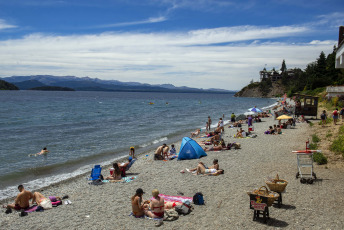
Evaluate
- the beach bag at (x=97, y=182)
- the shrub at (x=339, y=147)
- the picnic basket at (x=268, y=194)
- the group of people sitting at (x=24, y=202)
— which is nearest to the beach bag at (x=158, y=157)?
the beach bag at (x=97, y=182)

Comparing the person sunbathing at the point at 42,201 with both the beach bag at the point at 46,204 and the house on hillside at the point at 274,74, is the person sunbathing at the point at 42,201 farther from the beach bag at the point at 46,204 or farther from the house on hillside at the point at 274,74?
the house on hillside at the point at 274,74

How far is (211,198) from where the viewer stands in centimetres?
932

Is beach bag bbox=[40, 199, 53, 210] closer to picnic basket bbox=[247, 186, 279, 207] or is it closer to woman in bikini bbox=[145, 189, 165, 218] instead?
woman in bikini bbox=[145, 189, 165, 218]

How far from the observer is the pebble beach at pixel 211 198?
24.4ft

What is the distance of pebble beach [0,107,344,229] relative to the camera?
7434mm

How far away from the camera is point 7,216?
9.30 metres

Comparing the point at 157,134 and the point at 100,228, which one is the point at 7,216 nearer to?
the point at 100,228

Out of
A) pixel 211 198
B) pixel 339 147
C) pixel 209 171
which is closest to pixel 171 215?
pixel 211 198

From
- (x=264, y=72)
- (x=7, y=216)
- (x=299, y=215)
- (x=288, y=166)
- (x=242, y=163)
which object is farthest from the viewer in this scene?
(x=264, y=72)

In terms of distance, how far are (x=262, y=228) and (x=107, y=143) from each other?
1827 cm

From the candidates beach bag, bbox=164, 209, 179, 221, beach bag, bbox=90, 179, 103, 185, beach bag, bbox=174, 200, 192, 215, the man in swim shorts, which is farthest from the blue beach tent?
the man in swim shorts

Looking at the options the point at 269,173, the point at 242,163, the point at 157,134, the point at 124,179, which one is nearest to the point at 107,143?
the point at 157,134

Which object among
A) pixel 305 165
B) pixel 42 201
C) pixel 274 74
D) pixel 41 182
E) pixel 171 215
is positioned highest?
pixel 274 74

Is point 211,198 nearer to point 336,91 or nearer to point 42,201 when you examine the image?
point 42,201
